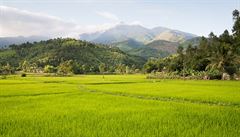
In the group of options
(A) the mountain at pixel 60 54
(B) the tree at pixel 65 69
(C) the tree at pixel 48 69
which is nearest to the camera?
(B) the tree at pixel 65 69

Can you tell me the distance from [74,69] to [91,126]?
103m

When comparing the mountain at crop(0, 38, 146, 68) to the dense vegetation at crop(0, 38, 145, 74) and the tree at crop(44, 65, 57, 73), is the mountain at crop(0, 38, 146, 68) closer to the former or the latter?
the dense vegetation at crop(0, 38, 145, 74)

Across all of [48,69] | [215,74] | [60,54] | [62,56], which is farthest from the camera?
[60,54]

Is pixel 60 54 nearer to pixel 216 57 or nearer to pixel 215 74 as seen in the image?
pixel 216 57

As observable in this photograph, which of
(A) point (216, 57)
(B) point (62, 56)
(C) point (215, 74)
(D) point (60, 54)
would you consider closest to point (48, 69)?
(B) point (62, 56)

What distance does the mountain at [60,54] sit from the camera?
5915 inches

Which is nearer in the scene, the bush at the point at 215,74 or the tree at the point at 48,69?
the bush at the point at 215,74

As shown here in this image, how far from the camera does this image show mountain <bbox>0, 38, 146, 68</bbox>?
493 ft

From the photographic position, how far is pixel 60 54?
15312 centimetres

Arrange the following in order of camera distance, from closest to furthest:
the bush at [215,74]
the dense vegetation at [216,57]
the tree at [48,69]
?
the bush at [215,74], the dense vegetation at [216,57], the tree at [48,69]

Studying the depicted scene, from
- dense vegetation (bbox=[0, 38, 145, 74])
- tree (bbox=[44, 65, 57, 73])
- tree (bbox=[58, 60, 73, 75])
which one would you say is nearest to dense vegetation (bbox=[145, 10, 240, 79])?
tree (bbox=[58, 60, 73, 75])

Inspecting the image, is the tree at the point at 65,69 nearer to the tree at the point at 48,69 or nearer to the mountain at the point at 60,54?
the tree at the point at 48,69

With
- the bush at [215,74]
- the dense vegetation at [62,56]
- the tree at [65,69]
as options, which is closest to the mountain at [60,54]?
the dense vegetation at [62,56]

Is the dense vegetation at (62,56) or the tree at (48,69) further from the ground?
the dense vegetation at (62,56)
